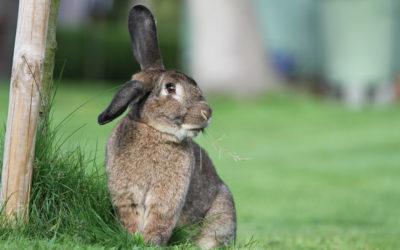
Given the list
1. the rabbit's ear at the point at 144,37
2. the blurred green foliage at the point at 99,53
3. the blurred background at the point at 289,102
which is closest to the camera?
the rabbit's ear at the point at 144,37

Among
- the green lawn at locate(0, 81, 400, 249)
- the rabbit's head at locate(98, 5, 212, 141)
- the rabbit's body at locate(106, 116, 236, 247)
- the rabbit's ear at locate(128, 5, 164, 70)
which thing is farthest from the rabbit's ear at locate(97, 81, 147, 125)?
the green lawn at locate(0, 81, 400, 249)

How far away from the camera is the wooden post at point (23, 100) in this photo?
3.97 metres

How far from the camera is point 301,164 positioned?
11.1 m

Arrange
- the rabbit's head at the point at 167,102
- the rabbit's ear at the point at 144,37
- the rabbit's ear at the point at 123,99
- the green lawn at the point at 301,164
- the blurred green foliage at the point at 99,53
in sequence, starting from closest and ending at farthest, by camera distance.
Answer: the rabbit's ear at the point at 123,99
the rabbit's head at the point at 167,102
the rabbit's ear at the point at 144,37
the green lawn at the point at 301,164
the blurred green foliage at the point at 99,53

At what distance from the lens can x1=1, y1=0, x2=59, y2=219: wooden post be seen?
397cm

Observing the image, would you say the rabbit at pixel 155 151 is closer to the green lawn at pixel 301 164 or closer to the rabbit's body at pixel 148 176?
the rabbit's body at pixel 148 176

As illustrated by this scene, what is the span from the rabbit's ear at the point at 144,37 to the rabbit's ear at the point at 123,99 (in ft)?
1.48

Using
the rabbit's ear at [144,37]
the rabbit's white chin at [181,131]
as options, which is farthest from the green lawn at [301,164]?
the rabbit's ear at [144,37]

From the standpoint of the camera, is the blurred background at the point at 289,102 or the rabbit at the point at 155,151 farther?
the blurred background at the point at 289,102

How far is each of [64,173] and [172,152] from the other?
802 mm

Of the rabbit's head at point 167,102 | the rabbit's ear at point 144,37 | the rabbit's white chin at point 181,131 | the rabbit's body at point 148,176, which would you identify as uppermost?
the rabbit's ear at point 144,37

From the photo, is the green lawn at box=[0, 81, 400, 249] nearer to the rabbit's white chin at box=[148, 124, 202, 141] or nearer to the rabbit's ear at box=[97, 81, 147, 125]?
the rabbit's white chin at box=[148, 124, 202, 141]

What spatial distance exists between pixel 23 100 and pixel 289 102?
1303cm

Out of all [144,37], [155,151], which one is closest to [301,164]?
[144,37]
